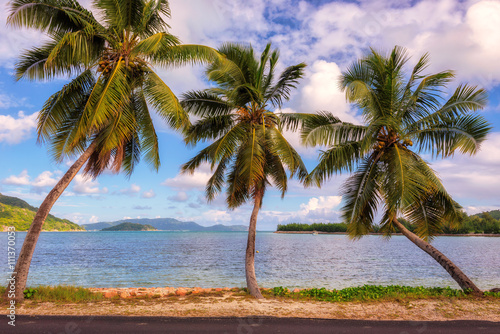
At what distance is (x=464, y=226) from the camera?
1404 cm

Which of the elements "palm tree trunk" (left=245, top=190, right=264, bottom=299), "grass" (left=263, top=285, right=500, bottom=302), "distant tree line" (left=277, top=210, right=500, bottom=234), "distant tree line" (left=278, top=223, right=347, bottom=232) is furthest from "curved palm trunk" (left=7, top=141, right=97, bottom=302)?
"distant tree line" (left=278, top=223, right=347, bottom=232)

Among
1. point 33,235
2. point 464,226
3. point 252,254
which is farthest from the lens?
point 464,226

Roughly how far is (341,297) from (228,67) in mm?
9189

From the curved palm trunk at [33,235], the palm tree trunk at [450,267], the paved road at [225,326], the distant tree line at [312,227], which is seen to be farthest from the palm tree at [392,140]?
the distant tree line at [312,227]

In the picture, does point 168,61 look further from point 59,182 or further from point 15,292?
point 15,292

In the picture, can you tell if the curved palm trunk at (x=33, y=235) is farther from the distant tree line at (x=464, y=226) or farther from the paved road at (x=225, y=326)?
the distant tree line at (x=464, y=226)

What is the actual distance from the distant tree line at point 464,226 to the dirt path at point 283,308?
3525mm

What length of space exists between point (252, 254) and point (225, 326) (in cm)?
492

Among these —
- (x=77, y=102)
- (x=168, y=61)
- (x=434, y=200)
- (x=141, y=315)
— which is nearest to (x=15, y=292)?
(x=141, y=315)

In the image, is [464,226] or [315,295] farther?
[464,226]

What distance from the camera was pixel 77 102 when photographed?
40.0 feet

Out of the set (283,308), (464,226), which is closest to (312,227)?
(464,226)

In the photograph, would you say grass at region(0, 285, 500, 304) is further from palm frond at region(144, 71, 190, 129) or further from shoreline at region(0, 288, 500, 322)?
palm frond at region(144, 71, 190, 129)

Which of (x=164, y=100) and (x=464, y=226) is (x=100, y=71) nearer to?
→ (x=164, y=100)
